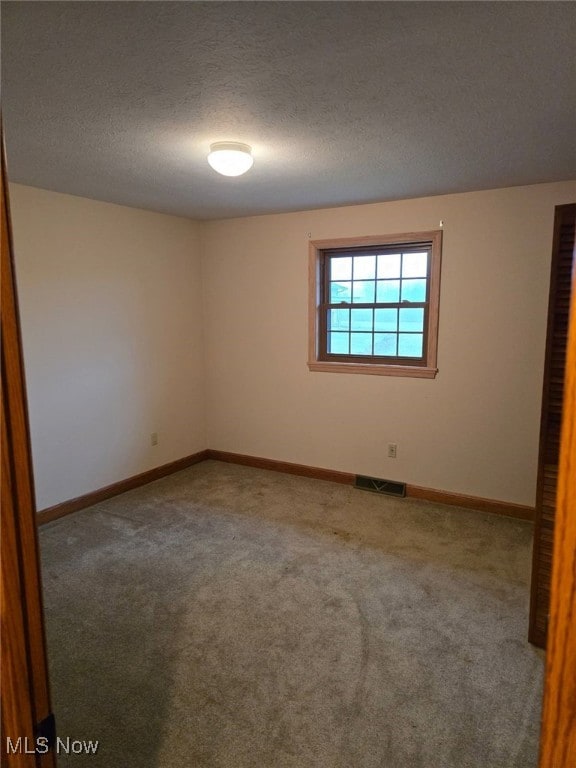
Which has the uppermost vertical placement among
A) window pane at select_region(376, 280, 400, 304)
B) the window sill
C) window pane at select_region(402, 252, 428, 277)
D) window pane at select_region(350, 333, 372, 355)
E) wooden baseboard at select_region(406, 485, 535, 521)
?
window pane at select_region(402, 252, 428, 277)

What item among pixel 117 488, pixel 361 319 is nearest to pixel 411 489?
pixel 361 319

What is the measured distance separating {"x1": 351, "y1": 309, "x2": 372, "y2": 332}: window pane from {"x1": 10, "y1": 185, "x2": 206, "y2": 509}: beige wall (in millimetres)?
1628

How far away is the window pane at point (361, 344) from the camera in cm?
405

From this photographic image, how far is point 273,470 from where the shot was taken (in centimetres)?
458

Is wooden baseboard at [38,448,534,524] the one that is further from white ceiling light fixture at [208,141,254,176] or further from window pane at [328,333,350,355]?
white ceiling light fixture at [208,141,254,176]

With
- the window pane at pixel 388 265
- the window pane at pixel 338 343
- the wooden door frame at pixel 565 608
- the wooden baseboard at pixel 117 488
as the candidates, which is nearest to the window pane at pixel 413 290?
the window pane at pixel 388 265

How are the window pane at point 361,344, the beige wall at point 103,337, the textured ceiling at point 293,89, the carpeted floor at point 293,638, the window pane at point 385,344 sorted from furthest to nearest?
the window pane at point 361,344
the window pane at point 385,344
the beige wall at point 103,337
the carpeted floor at point 293,638
the textured ceiling at point 293,89

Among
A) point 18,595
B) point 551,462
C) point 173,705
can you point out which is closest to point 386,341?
point 551,462

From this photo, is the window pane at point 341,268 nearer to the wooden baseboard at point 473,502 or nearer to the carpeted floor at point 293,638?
the wooden baseboard at point 473,502

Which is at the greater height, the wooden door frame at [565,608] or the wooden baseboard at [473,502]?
the wooden door frame at [565,608]

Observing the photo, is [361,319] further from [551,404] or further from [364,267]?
[551,404]

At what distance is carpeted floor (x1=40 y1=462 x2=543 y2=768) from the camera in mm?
1725

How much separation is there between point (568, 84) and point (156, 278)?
11.0 ft

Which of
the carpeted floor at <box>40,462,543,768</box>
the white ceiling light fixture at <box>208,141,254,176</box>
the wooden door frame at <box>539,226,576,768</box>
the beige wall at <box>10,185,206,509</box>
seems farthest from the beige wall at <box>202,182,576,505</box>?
the wooden door frame at <box>539,226,576,768</box>
